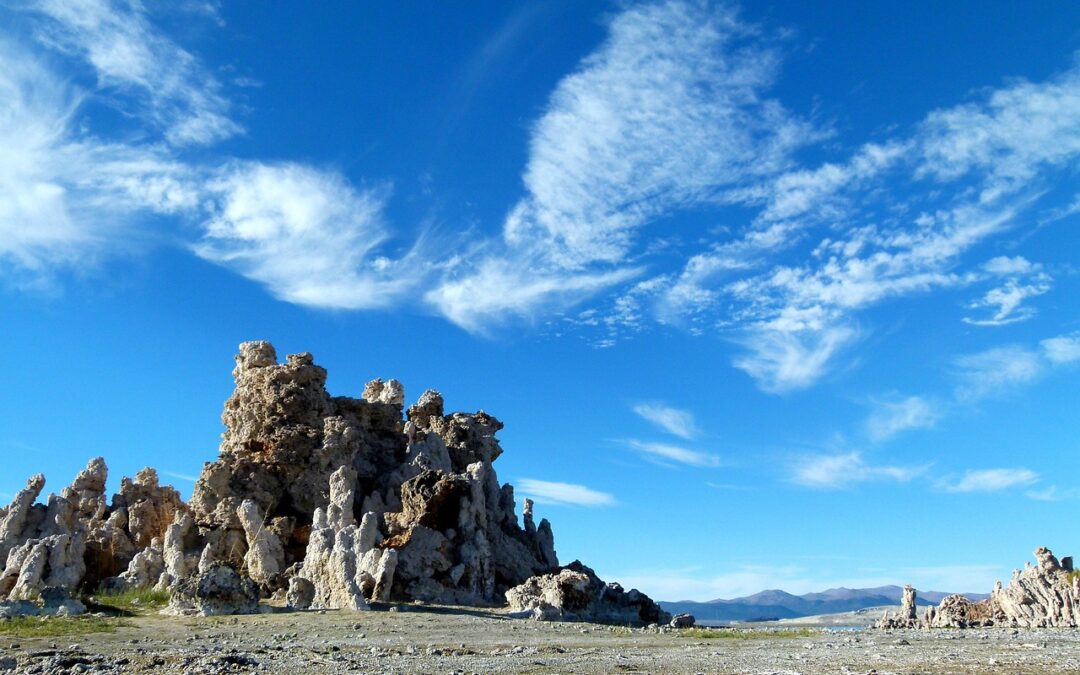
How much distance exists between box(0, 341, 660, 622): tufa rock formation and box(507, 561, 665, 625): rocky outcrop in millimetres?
106

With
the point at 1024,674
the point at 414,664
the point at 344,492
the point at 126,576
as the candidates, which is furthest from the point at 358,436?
the point at 1024,674

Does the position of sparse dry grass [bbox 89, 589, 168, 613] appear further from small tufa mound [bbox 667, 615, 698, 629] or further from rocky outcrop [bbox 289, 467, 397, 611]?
Result: small tufa mound [bbox 667, 615, 698, 629]

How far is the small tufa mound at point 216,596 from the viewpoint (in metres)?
29.3

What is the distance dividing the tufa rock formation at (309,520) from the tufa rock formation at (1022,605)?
11.9m

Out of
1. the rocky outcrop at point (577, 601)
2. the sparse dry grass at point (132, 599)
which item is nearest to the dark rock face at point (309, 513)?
the sparse dry grass at point (132, 599)

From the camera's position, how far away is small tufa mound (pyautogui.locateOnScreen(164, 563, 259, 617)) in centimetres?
2931

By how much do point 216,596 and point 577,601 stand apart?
46.5 feet

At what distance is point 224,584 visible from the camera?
98.2 feet

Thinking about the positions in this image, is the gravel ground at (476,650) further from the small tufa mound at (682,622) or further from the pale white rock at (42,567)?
the pale white rock at (42,567)

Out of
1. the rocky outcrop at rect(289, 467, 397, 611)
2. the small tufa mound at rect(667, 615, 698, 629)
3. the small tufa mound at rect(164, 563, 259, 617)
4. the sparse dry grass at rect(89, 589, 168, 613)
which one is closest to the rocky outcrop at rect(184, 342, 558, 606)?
the rocky outcrop at rect(289, 467, 397, 611)

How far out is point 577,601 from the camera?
34094mm

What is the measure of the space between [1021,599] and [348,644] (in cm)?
2763

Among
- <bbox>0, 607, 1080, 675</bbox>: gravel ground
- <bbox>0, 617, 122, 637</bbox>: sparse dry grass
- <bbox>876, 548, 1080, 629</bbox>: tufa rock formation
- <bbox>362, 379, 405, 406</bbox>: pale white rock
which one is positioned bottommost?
<bbox>0, 617, 122, 637</bbox>: sparse dry grass

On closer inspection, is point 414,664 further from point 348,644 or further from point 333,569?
point 333,569
